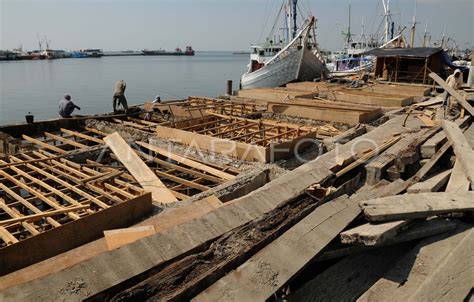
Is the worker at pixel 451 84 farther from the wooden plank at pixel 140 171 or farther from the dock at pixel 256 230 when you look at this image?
the wooden plank at pixel 140 171

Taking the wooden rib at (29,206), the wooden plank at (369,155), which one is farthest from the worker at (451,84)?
the wooden rib at (29,206)

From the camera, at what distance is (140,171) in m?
7.45

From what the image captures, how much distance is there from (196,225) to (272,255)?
2.96 feet

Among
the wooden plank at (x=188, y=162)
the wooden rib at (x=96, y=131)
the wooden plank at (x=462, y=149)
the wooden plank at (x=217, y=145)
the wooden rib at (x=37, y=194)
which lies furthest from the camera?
the wooden rib at (x=96, y=131)

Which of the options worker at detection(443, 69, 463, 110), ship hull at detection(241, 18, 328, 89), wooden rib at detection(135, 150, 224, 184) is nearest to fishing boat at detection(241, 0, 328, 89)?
ship hull at detection(241, 18, 328, 89)

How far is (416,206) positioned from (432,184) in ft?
4.62

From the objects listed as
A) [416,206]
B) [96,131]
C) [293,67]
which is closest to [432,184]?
[416,206]

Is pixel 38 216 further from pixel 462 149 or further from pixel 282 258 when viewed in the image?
pixel 462 149

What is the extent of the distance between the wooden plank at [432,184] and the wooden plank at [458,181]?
0.10 m

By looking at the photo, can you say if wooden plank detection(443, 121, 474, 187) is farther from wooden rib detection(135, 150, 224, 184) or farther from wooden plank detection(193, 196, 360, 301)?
wooden rib detection(135, 150, 224, 184)

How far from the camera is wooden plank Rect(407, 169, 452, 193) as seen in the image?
4.82 meters

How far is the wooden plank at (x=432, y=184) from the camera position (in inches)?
190

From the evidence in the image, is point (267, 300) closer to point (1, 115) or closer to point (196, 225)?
point (196, 225)

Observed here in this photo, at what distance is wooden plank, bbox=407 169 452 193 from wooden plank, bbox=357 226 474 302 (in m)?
0.97
